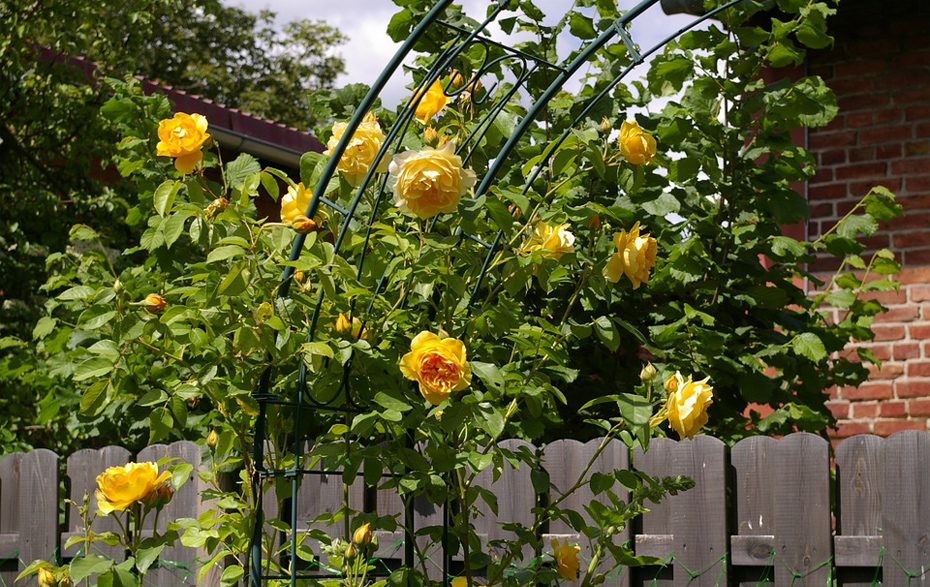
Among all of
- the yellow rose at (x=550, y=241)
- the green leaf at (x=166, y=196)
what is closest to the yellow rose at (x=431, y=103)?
the yellow rose at (x=550, y=241)

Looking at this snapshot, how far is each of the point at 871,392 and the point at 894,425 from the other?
0.17 metres

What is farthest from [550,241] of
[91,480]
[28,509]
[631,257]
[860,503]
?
[28,509]

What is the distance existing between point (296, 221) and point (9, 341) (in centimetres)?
219

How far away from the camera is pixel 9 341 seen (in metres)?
3.39

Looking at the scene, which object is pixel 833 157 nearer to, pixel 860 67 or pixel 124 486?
pixel 860 67

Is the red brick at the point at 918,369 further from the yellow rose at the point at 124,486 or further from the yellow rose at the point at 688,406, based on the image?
the yellow rose at the point at 124,486

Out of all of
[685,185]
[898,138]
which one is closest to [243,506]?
[685,185]

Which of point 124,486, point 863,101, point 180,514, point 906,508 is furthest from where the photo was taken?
point 863,101

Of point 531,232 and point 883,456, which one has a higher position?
point 531,232

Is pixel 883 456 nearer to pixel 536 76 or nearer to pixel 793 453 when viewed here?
pixel 793 453

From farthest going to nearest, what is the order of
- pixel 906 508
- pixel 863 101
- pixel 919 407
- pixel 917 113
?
pixel 863 101 → pixel 917 113 → pixel 919 407 → pixel 906 508

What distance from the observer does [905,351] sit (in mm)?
4559

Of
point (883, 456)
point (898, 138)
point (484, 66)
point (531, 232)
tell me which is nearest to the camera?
point (531, 232)

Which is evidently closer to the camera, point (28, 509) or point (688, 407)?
point (688, 407)
